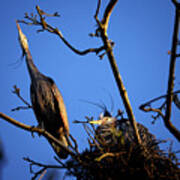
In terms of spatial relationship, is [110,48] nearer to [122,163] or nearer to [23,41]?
[122,163]

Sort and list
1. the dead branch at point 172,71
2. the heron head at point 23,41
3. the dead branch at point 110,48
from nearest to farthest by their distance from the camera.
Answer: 1. the dead branch at point 172,71
2. the dead branch at point 110,48
3. the heron head at point 23,41

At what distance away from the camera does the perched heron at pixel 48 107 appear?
6.14 ft

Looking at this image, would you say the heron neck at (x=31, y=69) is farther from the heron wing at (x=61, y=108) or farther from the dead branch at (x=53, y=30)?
the dead branch at (x=53, y=30)

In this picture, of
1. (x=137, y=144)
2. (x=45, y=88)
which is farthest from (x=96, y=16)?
(x=45, y=88)

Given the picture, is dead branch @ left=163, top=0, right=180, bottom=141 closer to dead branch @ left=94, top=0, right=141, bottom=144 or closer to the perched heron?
dead branch @ left=94, top=0, right=141, bottom=144

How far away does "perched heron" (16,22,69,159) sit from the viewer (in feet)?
6.14

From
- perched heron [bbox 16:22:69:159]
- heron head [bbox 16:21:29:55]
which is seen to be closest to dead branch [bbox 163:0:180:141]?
perched heron [bbox 16:22:69:159]

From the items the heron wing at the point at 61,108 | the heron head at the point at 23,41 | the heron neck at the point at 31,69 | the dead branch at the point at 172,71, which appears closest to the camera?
the dead branch at the point at 172,71

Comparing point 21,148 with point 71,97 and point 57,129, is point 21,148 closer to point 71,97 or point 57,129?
point 71,97

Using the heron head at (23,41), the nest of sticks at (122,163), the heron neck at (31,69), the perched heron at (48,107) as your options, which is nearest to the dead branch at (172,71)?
the nest of sticks at (122,163)

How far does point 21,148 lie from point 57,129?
1662cm

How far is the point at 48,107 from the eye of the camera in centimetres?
196

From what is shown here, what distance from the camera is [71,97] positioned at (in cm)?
2714

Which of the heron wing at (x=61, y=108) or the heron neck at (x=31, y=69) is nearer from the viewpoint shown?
the heron wing at (x=61, y=108)
